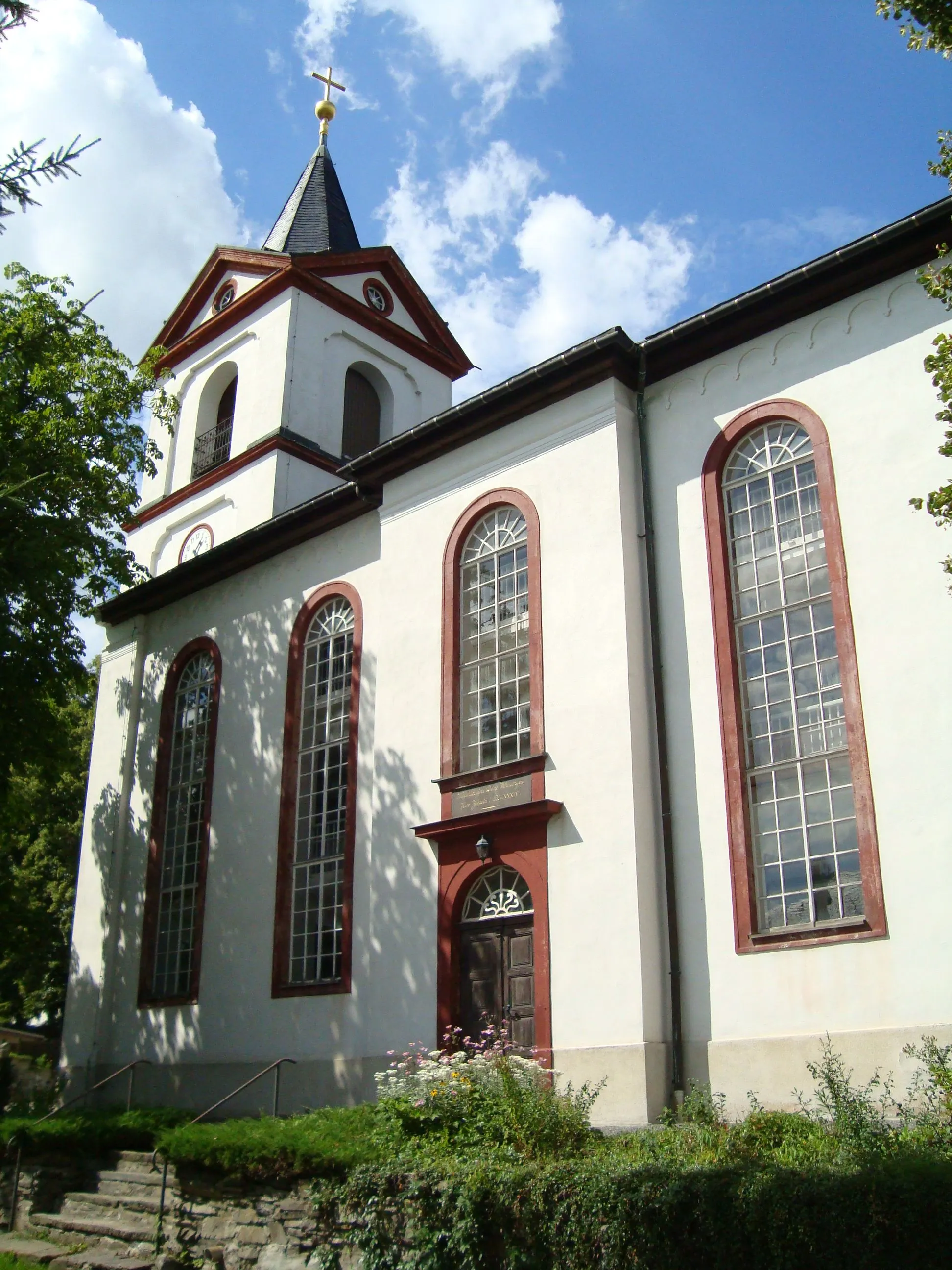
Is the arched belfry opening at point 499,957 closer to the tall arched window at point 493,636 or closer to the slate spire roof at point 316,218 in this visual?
the tall arched window at point 493,636

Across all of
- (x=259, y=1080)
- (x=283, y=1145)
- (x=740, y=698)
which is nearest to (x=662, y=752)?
(x=740, y=698)

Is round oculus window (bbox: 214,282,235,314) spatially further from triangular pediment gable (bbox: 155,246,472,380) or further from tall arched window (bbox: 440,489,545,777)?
tall arched window (bbox: 440,489,545,777)

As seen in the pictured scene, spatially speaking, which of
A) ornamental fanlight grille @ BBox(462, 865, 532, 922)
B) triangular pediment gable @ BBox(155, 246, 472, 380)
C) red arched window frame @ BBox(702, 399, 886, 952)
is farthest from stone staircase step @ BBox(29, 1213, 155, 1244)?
triangular pediment gable @ BBox(155, 246, 472, 380)

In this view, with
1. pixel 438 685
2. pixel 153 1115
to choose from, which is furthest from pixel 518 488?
pixel 153 1115

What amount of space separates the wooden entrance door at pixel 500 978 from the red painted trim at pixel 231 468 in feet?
32.2

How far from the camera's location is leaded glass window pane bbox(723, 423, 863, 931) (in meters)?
11.2

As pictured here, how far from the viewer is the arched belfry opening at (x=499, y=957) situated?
12.9 m

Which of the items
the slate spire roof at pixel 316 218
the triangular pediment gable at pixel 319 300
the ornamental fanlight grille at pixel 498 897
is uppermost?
the slate spire roof at pixel 316 218

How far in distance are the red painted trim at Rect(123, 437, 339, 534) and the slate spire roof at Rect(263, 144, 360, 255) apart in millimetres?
4538

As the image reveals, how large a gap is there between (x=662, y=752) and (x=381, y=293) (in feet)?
52.0

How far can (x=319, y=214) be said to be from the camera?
2600 cm

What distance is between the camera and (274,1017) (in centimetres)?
1605

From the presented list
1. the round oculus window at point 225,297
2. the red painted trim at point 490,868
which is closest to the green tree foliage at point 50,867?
the round oculus window at point 225,297

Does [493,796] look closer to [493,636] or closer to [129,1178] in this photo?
[493,636]
